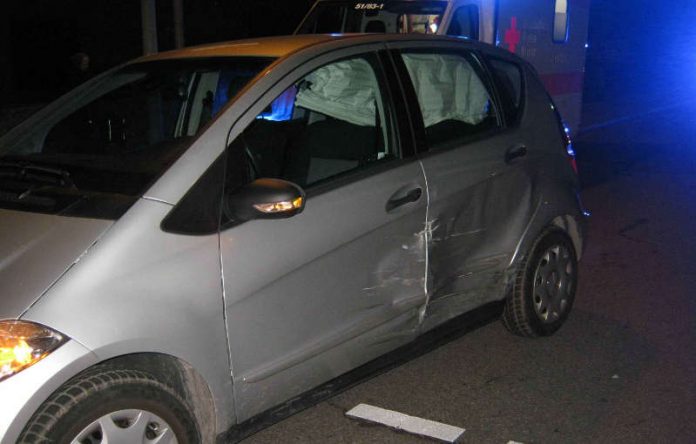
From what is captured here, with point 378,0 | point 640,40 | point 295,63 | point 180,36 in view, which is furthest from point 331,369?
point 640,40

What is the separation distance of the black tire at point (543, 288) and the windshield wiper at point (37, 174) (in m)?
2.48

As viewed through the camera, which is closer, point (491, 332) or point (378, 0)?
point (491, 332)

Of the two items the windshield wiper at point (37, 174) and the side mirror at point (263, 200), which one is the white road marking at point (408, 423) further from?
the windshield wiper at point (37, 174)

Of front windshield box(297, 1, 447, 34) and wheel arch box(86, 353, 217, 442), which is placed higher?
front windshield box(297, 1, 447, 34)

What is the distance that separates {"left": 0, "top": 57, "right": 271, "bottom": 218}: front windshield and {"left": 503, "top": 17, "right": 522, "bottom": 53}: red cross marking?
5692mm

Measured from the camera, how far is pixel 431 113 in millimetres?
4031

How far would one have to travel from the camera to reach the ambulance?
8.71 metres

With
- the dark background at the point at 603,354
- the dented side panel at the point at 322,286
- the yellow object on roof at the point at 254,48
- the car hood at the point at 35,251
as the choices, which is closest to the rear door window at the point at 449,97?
the dented side panel at the point at 322,286

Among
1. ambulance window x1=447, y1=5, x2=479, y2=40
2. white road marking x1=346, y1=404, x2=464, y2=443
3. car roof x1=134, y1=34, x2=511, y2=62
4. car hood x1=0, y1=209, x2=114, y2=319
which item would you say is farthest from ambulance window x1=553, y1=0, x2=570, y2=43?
car hood x1=0, y1=209, x2=114, y2=319

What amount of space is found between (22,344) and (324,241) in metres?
1.22

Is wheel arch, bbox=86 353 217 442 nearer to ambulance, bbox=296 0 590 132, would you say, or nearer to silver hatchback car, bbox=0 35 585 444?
silver hatchback car, bbox=0 35 585 444

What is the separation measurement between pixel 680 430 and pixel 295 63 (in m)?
2.38

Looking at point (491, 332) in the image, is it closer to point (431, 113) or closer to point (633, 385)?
point (633, 385)

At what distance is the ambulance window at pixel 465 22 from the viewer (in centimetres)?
860
